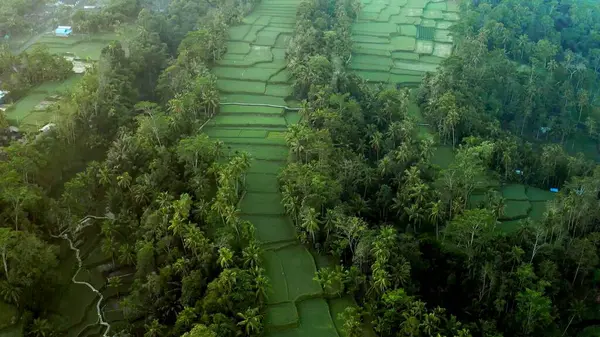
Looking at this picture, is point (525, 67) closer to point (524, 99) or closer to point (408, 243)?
point (524, 99)

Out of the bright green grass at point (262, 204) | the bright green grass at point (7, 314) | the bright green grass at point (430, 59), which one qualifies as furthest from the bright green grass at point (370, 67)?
the bright green grass at point (7, 314)

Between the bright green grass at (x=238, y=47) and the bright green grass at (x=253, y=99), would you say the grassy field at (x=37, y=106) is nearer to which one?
the bright green grass at (x=253, y=99)

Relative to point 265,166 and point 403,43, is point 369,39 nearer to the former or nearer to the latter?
point 403,43

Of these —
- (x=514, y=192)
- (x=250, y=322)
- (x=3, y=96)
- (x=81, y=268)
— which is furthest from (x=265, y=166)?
(x=3, y=96)

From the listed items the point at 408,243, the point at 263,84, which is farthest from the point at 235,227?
the point at 263,84

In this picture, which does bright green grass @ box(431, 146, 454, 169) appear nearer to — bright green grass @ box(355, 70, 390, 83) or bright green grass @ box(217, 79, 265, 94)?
bright green grass @ box(355, 70, 390, 83)

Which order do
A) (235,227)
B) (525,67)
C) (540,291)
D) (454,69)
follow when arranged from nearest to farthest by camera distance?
1. (540,291)
2. (235,227)
3. (454,69)
4. (525,67)
